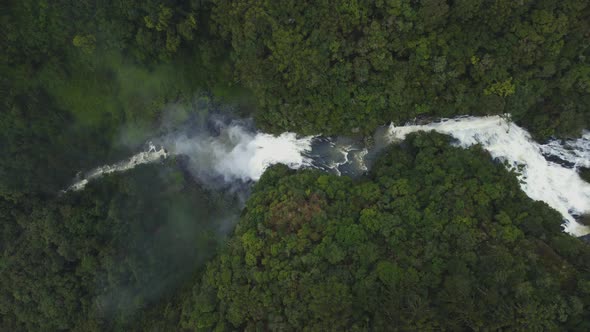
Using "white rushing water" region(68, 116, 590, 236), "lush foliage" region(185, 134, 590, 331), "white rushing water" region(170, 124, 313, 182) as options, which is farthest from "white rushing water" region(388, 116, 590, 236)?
"white rushing water" region(170, 124, 313, 182)

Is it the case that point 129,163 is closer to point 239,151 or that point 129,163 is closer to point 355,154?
point 239,151

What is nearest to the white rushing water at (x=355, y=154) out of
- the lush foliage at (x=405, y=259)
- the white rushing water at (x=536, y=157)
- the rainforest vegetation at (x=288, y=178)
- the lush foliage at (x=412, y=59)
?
the white rushing water at (x=536, y=157)

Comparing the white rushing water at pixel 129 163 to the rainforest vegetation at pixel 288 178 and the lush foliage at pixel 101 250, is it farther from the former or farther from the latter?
the lush foliage at pixel 101 250

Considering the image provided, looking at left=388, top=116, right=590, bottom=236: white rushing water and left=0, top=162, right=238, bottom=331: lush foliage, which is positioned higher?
left=0, top=162, right=238, bottom=331: lush foliage

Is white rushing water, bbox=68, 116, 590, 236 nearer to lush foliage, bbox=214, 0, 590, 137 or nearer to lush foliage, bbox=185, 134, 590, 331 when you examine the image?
lush foliage, bbox=214, 0, 590, 137

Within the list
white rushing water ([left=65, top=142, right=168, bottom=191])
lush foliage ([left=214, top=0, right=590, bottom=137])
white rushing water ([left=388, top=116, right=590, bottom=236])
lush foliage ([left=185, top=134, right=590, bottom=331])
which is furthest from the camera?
white rushing water ([left=65, top=142, right=168, bottom=191])

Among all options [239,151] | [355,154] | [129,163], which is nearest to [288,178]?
[239,151]

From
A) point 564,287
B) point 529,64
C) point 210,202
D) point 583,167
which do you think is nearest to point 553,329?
point 564,287
